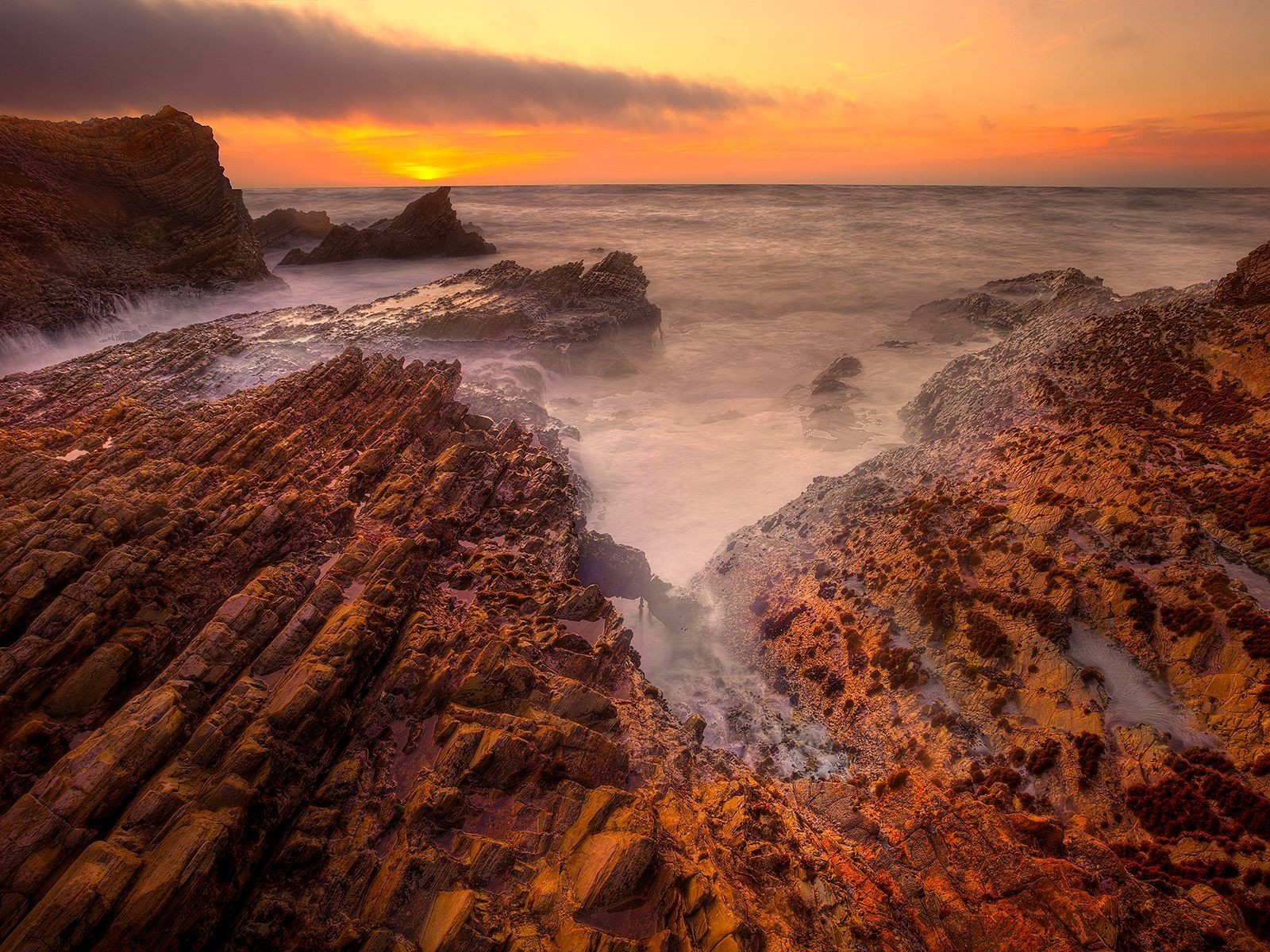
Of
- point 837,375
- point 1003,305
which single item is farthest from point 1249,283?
point 1003,305

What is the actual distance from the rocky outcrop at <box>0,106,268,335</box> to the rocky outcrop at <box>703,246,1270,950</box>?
1335 inches

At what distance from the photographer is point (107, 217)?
2948 centimetres

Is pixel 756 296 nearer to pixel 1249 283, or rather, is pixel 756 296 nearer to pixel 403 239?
pixel 403 239

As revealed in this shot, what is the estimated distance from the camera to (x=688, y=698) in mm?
13359

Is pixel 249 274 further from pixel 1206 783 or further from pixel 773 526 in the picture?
pixel 1206 783

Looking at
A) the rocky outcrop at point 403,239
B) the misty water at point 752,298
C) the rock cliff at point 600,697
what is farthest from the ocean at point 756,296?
the rock cliff at point 600,697

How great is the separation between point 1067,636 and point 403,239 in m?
50.0

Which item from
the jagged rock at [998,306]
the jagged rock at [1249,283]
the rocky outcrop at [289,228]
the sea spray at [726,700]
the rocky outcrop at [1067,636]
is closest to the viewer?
the rocky outcrop at [1067,636]

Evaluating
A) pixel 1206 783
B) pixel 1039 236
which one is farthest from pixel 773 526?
pixel 1039 236

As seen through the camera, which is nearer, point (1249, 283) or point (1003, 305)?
point (1249, 283)

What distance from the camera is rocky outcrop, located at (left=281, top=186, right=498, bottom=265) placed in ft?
148

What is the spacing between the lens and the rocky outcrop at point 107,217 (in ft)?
83.9

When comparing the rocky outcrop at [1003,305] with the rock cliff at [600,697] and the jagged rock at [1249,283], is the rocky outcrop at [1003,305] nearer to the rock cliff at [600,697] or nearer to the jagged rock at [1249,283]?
the jagged rock at [1249,283]

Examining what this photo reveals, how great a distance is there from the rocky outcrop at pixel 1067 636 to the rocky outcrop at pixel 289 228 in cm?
5496
